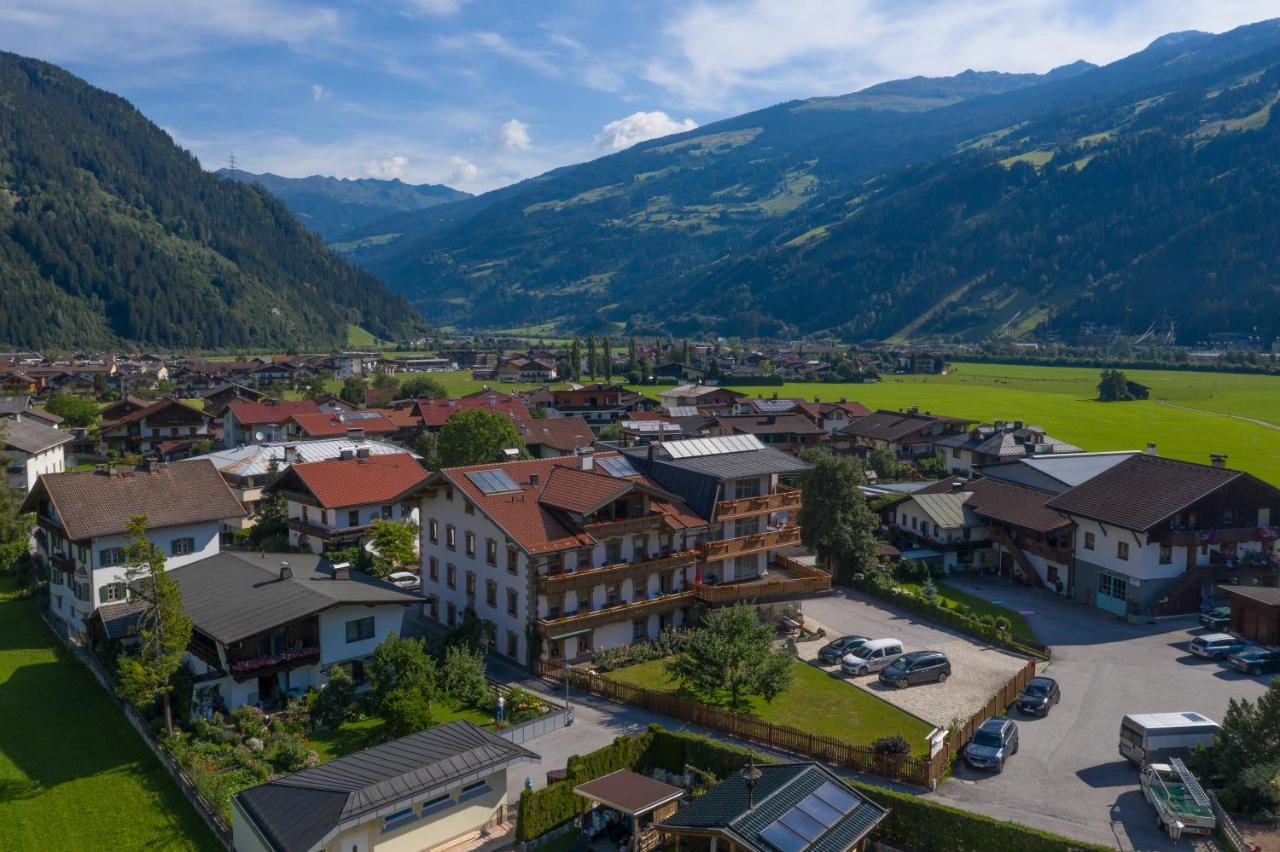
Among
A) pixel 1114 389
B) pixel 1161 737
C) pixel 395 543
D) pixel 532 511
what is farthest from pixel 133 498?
pixel 1114 389

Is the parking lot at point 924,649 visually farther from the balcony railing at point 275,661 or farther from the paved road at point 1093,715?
the balcony railing at point 275,661

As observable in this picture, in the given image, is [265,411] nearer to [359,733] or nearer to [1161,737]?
[359,733]

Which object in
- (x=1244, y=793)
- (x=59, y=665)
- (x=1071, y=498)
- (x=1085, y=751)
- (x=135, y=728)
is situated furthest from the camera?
(x=1071, y=498)

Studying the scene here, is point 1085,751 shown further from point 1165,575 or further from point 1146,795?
point 1165,575

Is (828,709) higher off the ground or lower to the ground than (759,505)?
lower

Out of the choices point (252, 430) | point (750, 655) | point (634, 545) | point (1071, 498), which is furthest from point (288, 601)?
point (252, 430)

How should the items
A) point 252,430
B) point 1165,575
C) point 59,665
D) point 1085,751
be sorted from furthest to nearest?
point 252,430 → point 1165,575 → point 59,665 → point 1085,751

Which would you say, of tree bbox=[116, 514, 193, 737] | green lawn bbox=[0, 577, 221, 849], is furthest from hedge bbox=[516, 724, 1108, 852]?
tree bbox=[116, 514, 193, 737]
